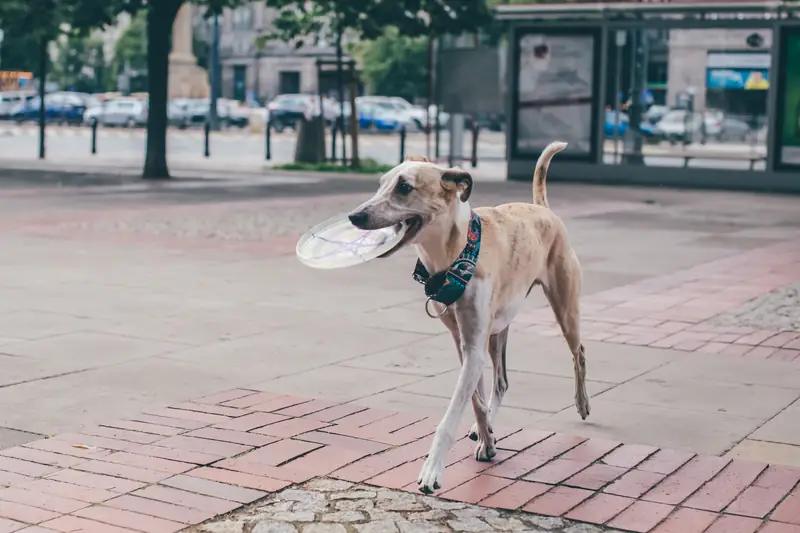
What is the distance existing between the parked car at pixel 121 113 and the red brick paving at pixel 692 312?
1741 inches

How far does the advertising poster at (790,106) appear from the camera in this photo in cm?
2147

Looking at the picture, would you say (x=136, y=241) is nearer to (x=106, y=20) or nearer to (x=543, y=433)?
(x=543, y=433)

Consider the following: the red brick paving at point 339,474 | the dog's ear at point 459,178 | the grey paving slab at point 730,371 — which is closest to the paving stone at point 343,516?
the red brick paving at point 339,474

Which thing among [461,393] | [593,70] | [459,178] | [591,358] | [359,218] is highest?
[593,70]

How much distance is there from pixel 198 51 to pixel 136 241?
75084mm

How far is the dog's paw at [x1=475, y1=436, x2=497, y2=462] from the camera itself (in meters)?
5.18

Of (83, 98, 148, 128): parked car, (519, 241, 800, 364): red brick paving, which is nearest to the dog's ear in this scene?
(519, 241, 800, 364): red brick paving

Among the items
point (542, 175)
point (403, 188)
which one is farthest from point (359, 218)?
point (542, 175)

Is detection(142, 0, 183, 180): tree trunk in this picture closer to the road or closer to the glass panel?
the road

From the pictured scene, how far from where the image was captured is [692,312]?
29.8 ft

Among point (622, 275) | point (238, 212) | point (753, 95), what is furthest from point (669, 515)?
point (753, 95)

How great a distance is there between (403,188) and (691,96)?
19670 millimetres

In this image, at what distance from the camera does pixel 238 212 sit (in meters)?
16.0

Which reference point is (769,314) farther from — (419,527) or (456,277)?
(419,527)
